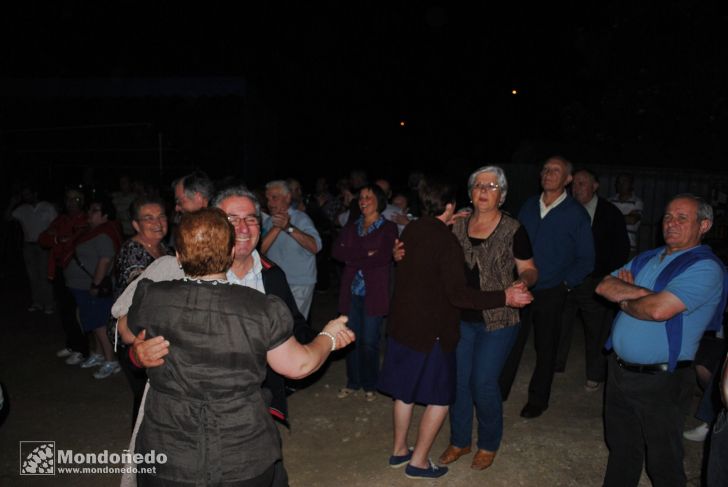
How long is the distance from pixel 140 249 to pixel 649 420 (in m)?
3.25

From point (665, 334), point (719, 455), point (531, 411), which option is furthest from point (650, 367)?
point (531, 411)

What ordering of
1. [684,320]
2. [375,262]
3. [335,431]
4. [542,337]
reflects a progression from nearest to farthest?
1. [684,320]
2. [335,431]
3. [542,337]
4. [375,262]

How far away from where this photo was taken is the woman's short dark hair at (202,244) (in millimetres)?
1970

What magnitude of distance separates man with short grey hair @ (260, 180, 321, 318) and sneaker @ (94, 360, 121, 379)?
2136 millimetres

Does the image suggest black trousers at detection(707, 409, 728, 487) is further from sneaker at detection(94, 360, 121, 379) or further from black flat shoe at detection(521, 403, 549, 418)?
sneaker at detection(94, 360, 121, 379)

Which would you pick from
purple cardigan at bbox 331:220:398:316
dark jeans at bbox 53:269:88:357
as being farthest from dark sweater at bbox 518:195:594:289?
dark jeans at bbox 53:269:88:357

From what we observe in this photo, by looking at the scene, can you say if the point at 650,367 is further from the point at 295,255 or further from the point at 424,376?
the point at 295,255

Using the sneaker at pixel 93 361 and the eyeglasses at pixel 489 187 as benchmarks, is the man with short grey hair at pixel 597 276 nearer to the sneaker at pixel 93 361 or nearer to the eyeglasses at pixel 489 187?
the eyeglasses at pixel 489 187

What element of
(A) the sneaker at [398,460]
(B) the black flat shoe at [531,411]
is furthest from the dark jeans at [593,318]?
(A) the sneaker at [398,460]

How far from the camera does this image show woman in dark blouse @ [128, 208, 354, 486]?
1931 millimetres

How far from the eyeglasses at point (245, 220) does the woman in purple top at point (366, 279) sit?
6.75ft

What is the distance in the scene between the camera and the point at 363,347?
5.02 meters

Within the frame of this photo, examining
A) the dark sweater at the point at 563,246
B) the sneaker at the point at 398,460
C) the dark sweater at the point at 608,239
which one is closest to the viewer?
the sneaker at the point at 398,460

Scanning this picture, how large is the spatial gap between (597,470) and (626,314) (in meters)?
1.51
